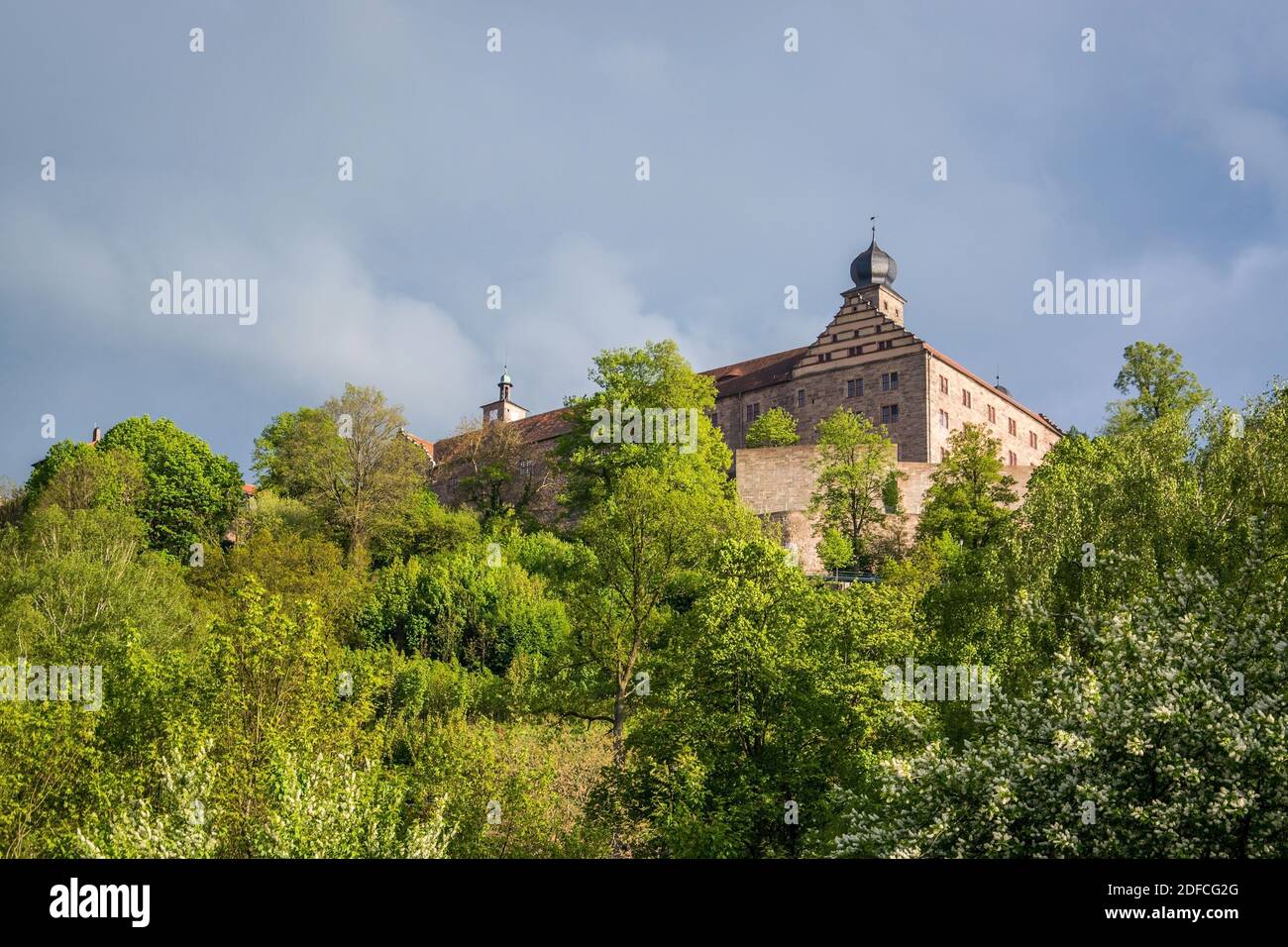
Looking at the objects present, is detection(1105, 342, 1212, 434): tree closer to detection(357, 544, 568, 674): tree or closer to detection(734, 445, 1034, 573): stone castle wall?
detection(734, 445, 1034, 573): stone castle wall

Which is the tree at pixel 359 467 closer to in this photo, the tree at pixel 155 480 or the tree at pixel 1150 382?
the tree at pixel 155 480

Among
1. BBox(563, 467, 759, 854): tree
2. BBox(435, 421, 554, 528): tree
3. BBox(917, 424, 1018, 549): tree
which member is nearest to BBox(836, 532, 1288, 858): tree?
BBox(563, 467, 759, 854): tree

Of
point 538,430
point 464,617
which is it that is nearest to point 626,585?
point 464,617

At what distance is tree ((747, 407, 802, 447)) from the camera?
7312cm

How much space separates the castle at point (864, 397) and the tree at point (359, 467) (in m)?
9.08

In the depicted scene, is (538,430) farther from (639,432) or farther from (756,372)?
(639,432)

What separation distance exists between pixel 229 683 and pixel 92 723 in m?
4.71

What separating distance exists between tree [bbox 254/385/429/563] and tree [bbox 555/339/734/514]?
27.7ft

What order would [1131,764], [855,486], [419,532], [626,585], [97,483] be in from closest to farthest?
[1131,764] → [626,585] → [855,486] → [419,532] → [97,483]

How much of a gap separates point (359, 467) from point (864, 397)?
32926mm

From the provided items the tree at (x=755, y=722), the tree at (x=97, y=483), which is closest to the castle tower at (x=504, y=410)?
the tree at (x=97, y=483)

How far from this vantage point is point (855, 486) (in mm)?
58406

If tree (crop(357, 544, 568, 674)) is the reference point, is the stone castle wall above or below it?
above
